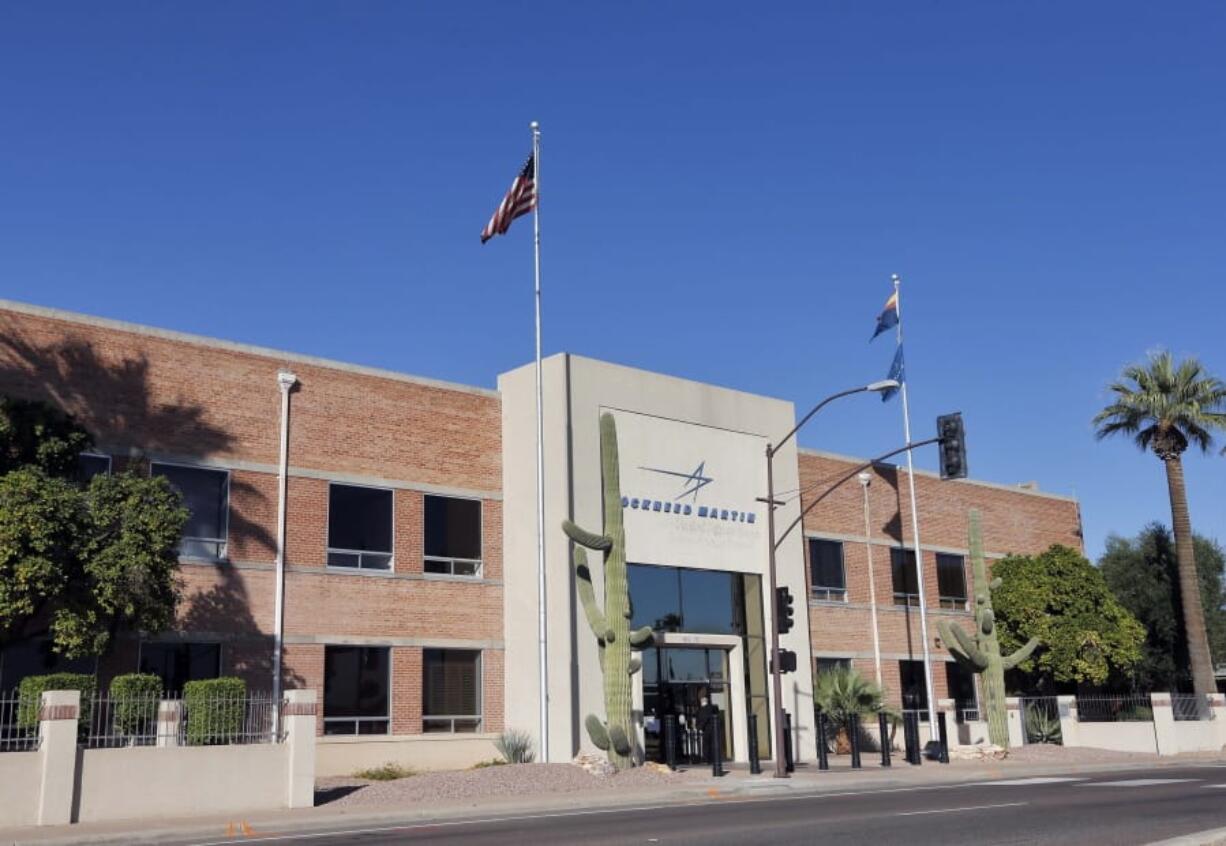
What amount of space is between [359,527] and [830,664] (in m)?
17.1

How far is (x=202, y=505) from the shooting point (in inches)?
1083

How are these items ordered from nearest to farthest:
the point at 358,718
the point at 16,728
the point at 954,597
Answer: the point at 16,728 → the point at 358,718 → the point at 954,597

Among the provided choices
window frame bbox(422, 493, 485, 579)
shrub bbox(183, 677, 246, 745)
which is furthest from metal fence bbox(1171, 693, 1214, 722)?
shrub bbox(183, 677, 246, 745)

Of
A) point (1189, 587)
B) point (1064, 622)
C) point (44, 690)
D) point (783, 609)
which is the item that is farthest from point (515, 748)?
point (1189, 587)

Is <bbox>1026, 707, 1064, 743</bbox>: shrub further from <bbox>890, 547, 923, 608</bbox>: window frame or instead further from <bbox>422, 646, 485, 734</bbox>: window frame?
<bbox>422, 646, 485, 734</bbox>: window frame

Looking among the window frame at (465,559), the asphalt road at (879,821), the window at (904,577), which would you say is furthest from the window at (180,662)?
the window at (904,577)

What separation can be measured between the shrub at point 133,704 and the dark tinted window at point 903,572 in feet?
89.3

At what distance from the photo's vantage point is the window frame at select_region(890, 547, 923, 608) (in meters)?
43.1

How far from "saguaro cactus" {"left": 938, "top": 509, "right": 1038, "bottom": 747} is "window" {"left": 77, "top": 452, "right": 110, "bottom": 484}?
2383 centimetres

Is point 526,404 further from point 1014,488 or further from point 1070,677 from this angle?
point 1014,488

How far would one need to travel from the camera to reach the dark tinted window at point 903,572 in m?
43.3

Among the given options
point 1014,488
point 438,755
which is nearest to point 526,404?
point 438,755

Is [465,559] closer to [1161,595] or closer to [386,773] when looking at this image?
[386,773]

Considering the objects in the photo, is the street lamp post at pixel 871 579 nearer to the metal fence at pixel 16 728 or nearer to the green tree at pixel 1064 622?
the green tree at pixel 1064 622
